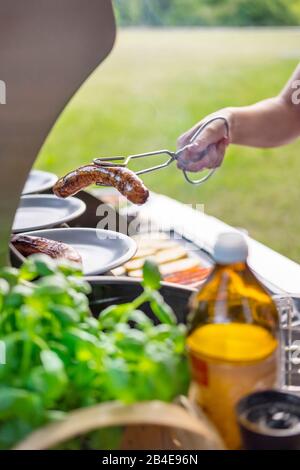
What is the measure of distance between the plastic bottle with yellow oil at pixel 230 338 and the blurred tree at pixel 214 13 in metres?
7.62

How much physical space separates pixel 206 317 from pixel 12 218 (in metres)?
0.29

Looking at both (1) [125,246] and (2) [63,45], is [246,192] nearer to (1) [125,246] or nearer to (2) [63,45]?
(1) [125,246]

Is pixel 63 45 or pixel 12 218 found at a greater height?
pixel 63 45

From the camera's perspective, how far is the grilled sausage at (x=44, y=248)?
1.09m

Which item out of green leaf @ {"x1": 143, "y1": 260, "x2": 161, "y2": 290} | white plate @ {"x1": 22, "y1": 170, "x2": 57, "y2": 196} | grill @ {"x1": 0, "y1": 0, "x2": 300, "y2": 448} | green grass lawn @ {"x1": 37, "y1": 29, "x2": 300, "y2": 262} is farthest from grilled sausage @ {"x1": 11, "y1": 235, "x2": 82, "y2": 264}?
green grass lawn @ {"x1": 37, "y1": 29, "x2": 300, "y2": 262}

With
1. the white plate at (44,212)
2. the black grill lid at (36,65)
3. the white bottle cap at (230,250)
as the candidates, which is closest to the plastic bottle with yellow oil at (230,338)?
the white bottle cap at (230,250)

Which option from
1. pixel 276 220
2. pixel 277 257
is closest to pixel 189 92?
pixel 276 220

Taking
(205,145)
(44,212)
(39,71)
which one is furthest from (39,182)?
(39,71)

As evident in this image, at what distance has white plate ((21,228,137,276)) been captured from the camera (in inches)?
43.6

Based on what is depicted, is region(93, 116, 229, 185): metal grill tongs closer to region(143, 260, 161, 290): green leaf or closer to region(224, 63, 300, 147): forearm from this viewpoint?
region(224, 63, 300, 147): forearm

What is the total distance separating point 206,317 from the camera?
2.10ft

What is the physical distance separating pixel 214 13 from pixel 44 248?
7818mm

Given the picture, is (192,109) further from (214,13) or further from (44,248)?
(44,248)

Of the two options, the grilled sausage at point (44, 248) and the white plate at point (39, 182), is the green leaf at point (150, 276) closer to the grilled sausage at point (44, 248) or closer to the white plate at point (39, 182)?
the grilled sausage at point (44, 248)
